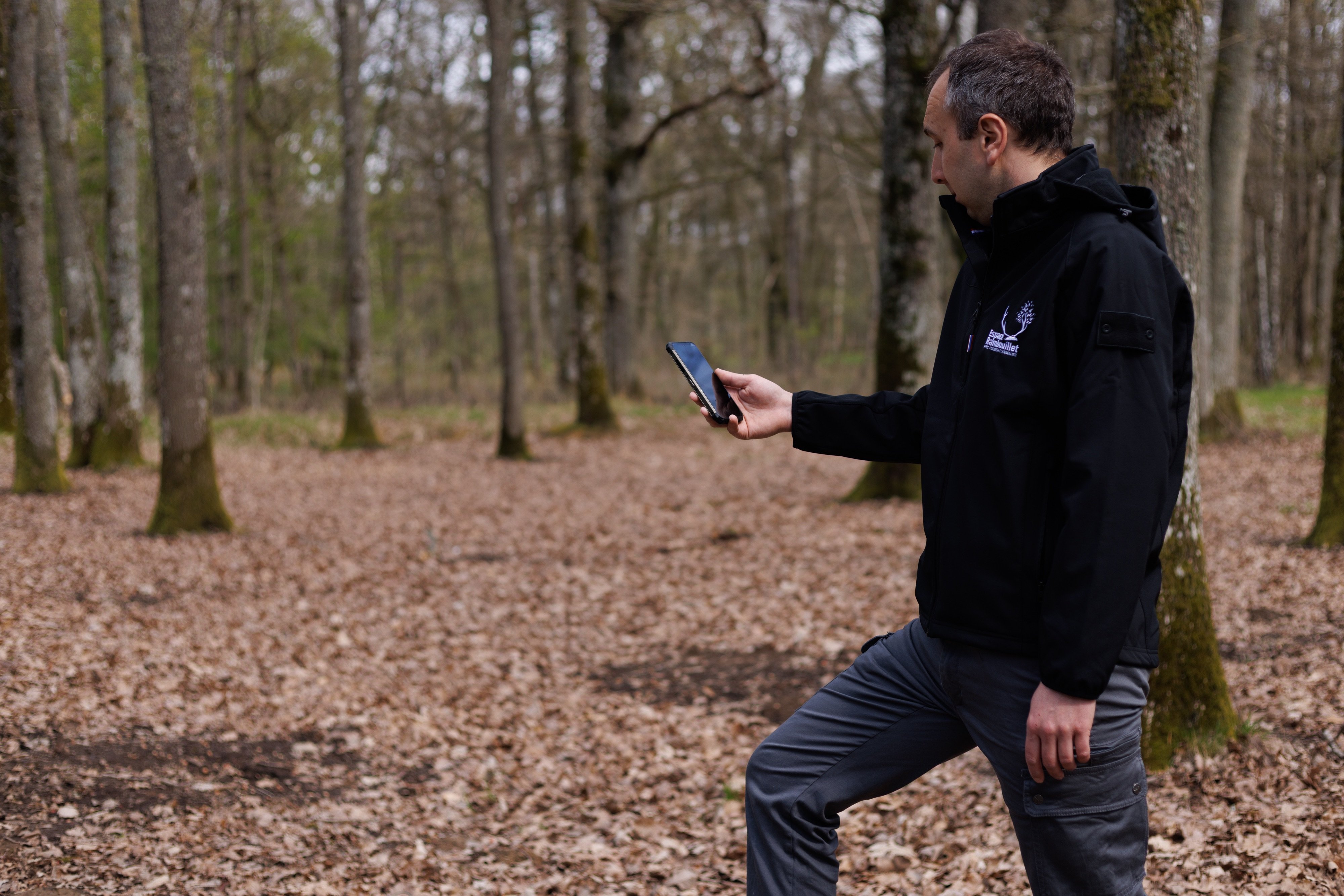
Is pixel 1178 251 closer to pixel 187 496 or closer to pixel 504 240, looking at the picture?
pixel 187 496

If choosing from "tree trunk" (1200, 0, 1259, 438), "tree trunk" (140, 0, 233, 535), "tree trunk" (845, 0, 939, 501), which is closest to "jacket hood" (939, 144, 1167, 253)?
"tree trunk" (845, 0, 939, 501)

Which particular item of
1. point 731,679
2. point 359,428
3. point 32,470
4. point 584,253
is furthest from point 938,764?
point 584,253

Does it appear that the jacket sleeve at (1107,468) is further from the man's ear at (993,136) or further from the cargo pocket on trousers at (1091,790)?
the man's ear at (993,136)

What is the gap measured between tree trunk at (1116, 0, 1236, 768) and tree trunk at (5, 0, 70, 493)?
450 inches

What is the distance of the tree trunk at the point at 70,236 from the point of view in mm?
12758

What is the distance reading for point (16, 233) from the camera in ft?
37.0

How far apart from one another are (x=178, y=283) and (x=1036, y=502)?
9.50 meters

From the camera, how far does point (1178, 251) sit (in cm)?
449

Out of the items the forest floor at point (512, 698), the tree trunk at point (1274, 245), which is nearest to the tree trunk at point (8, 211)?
the forest floor at point (512, 698)

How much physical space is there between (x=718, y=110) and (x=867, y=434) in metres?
25.6

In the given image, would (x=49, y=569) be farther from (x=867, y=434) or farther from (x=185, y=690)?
(x=867, y=434)

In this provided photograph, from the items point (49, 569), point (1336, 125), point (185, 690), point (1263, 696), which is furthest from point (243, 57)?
point (1336, 125)

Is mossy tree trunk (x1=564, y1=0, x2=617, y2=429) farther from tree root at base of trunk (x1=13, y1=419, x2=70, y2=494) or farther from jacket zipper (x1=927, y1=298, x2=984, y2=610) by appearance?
jacket zipper (x1=927, y1=298, x2=984, y2=610)

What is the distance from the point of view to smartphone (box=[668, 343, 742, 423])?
8.86 feet
